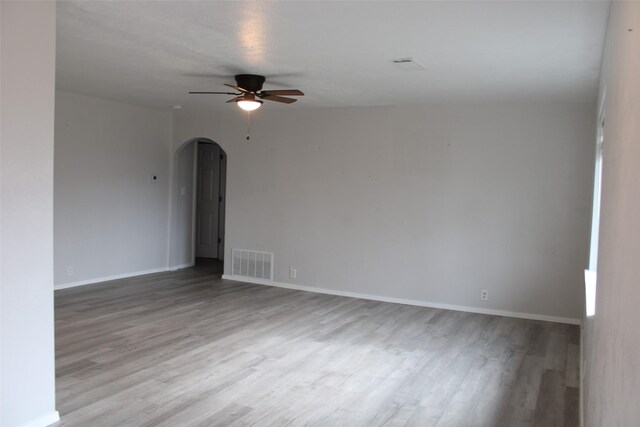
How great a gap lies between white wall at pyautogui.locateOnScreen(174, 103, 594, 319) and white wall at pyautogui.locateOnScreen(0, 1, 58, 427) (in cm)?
449

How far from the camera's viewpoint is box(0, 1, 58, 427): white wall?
2725mm

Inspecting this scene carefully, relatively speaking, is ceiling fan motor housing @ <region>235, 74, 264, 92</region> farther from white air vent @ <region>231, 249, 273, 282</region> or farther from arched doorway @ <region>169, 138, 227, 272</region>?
arched doorway @ <region>169, 138, 227, 272</region>

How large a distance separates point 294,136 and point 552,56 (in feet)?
13.4

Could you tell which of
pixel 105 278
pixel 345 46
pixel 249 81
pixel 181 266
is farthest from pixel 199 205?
pixel 345 46

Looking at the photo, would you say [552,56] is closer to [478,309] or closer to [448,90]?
[448,90]

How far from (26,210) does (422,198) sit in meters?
4.71

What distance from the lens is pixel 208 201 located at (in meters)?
9.62

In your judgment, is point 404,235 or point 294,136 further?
point 294,136

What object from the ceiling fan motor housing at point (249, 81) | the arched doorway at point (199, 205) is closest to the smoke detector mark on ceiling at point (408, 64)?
the ceiling fan motor housing at point (249, 81)

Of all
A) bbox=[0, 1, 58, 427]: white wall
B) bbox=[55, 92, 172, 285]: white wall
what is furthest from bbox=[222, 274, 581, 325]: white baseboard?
bbox=[0, 1, 58, 427]: white wall

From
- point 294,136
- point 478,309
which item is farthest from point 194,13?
point 478,309

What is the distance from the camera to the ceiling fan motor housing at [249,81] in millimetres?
4930

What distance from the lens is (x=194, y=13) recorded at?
3.26 metres

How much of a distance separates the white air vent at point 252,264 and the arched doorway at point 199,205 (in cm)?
78
